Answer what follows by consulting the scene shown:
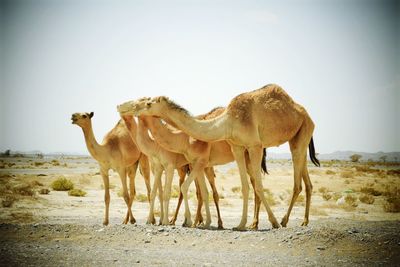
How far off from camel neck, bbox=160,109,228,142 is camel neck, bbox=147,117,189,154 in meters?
0.66

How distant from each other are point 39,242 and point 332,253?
617 centimetres

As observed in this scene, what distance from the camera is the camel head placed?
43.2ft

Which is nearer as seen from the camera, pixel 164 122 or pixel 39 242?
pixel 39 242

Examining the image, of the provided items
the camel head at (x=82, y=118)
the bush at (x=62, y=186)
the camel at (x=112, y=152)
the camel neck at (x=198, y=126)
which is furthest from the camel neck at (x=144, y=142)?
the bush at (x=62, y=186)

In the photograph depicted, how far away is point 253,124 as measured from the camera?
11.2m

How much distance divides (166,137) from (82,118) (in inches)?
122

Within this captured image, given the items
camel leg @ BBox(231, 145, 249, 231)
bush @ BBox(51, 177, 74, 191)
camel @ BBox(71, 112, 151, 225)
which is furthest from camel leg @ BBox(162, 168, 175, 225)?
bush @ BBox(51, 177, 74, 191)

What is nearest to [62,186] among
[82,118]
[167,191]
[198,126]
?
[82,118]

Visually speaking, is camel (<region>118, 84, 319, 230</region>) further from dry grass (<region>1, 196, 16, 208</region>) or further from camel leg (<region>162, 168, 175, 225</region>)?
dry grass (<region>1, 196, 16, 208</region>)

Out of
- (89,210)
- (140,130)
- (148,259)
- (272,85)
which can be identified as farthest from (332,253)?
(89,210)

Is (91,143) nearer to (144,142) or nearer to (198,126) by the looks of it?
(144,142)

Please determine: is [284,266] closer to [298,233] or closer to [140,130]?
[298,233]

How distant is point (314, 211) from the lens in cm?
1909

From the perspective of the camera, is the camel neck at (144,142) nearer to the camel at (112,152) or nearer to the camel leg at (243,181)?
the camel at (112,152)
